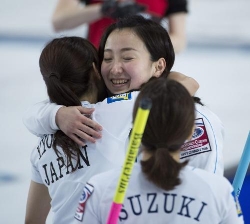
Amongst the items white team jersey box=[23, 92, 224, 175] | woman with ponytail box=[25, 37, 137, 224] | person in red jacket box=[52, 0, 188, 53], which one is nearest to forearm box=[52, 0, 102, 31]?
person in red jacket box=[52, 0, 188, 53]

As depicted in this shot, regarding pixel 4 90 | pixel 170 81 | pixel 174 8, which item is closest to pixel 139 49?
pixel 170 81

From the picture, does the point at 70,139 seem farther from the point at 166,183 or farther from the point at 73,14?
the point at 73,14

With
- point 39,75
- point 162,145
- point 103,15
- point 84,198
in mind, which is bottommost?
point 39,75

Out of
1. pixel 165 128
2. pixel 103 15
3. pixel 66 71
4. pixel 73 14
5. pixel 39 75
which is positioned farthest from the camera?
pixel 39 75

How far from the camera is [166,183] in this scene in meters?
1.65

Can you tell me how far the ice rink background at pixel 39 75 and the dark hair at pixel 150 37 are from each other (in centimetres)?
122

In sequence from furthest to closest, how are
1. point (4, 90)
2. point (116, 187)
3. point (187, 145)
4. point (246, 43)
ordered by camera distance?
point (246, 43), point (4, 90), point (187, 145), point (116, 187)

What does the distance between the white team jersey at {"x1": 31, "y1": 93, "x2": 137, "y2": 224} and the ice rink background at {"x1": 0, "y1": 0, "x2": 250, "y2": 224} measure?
3.88 feet

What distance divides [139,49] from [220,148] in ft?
1.35

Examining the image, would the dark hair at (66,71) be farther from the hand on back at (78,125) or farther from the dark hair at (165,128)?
the dark hair at (165,128)

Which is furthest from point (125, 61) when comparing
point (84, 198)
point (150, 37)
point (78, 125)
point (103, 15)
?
point (103, 15)

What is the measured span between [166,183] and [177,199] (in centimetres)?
6

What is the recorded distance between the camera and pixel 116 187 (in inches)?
64.6

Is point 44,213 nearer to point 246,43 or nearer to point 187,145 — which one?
point 187,145
